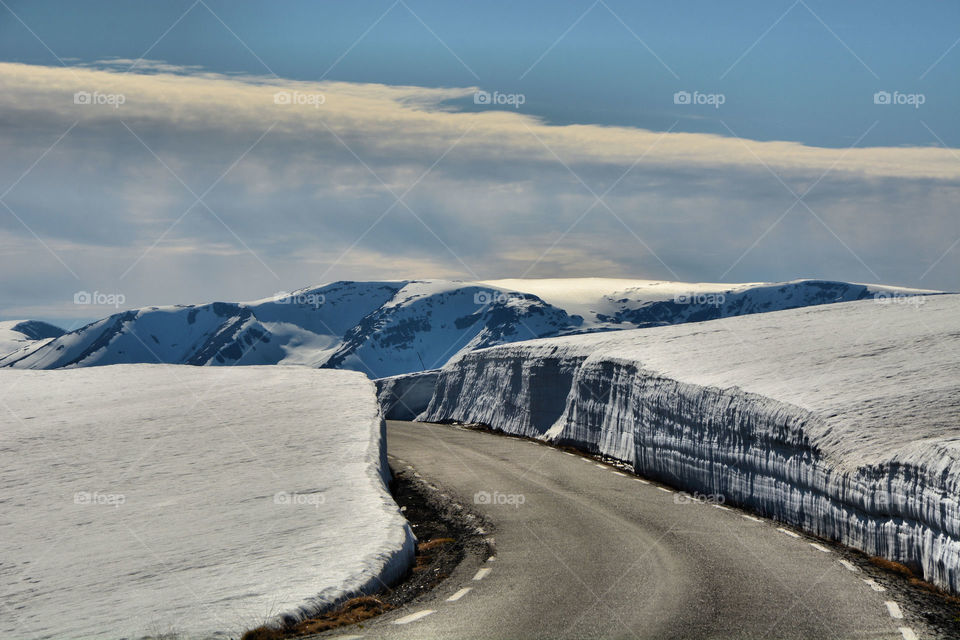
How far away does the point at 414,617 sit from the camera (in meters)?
10.6

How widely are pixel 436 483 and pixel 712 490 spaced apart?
23.1 ft

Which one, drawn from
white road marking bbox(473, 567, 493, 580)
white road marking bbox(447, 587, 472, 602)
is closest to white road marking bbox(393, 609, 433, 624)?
white road marking bbox(447, 587, 472, 602)

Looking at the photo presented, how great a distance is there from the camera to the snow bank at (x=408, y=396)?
58.5m

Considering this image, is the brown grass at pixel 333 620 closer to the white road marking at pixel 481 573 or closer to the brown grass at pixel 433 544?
the white road marking at pixel 481 573

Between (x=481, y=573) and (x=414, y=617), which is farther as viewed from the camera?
(x=481, y=573)

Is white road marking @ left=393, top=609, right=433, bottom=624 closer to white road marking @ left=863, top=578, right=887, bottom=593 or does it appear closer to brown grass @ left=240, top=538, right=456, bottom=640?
brown grass @ left=240, top=538, right=456, bottom=640

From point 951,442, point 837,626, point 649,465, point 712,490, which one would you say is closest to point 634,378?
point 649,465

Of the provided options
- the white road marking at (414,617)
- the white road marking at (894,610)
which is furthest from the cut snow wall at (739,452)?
the white road marking at (414,617)

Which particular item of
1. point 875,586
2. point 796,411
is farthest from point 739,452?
point 875,586

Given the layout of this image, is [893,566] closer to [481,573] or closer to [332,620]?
[481,573]

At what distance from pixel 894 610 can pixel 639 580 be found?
3.25m

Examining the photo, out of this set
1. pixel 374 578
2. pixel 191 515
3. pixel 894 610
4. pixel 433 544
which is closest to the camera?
pixel 894 610

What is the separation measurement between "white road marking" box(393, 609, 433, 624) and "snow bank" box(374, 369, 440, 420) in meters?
46.8

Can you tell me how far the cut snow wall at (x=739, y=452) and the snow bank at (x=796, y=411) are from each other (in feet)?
0.11
